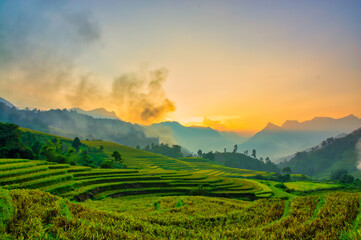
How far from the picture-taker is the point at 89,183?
68.3ft

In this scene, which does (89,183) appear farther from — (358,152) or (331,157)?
(358,152)

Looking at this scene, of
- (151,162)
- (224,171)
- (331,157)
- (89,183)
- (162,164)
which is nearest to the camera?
(89,183)

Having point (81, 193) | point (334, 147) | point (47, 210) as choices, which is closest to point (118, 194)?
point (81, 193)

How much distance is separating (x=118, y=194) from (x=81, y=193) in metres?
5.00

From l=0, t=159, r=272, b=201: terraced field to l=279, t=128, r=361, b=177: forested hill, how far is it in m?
141

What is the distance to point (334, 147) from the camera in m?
154

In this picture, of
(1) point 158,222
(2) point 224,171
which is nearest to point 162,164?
(2) point 224,171

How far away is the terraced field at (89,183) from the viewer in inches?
617

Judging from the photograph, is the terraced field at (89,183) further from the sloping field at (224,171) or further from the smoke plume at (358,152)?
the smoke plume at (358,152)

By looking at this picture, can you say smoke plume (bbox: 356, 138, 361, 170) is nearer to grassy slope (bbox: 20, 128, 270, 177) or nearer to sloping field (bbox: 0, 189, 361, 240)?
grassy slope (bbox: 20, 128, 270, 177)

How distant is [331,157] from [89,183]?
185 m

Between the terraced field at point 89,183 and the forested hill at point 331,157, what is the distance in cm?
14110

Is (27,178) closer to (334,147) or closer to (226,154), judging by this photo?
(226,154)

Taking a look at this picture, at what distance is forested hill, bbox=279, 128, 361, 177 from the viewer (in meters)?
137
